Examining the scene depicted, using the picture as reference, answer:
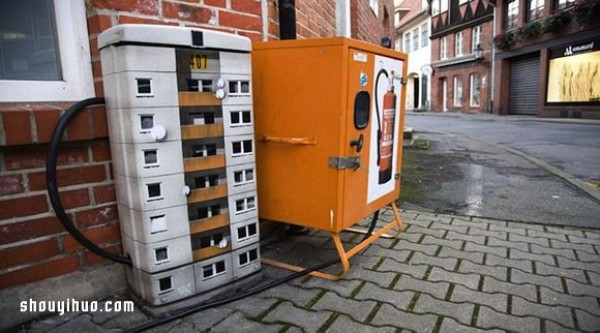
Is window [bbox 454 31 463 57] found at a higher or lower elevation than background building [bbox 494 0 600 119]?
higher

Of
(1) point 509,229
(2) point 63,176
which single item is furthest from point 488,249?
(2) point 63,176

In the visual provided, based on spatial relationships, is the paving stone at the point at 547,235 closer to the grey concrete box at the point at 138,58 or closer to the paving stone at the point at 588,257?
the paving stone at the point at 588,257

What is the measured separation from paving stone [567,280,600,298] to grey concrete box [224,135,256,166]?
1929 mm

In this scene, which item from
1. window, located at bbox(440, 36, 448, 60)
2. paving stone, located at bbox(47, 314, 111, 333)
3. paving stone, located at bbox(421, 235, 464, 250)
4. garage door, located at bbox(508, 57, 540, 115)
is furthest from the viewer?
window, located at bbox(440, 36, 448, 60)

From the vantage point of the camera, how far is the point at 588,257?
260 centimetres

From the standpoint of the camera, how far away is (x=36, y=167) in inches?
73.2

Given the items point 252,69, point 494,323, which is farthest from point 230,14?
point 494,323

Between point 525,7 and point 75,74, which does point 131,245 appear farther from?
point 525,7

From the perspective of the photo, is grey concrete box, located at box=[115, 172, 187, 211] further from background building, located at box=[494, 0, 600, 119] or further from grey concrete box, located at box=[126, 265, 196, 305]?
background building, located at box=[494, 0, 600, 119]

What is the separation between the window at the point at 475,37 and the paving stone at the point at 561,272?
79.8ft

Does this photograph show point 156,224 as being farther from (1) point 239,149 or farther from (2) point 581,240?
(2) point 581,240

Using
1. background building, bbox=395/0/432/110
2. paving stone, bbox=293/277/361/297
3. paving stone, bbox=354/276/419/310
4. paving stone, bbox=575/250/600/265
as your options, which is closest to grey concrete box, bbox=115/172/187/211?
paving stone, bbox=293/277/361/297

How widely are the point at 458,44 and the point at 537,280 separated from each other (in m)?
27.0

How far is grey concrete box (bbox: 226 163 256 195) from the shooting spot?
7.10 feet
